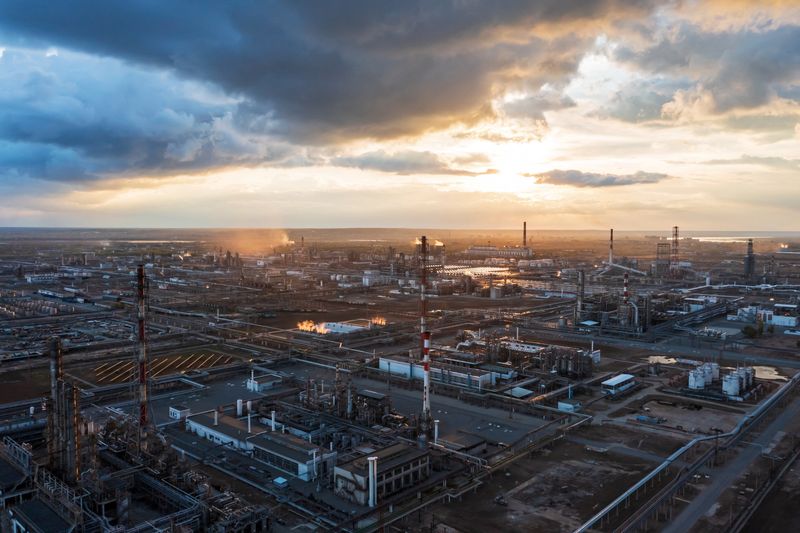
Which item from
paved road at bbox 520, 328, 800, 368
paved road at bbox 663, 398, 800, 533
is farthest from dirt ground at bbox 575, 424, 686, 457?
paved road at bbox 520, 328, 800, 368

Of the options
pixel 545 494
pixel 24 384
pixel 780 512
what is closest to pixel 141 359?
pixel 24 384

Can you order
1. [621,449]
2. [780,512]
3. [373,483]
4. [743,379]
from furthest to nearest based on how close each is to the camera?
[743,379], [621,449], [373,483], [780,512]

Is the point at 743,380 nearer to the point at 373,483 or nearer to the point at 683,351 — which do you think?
the point at 683,351

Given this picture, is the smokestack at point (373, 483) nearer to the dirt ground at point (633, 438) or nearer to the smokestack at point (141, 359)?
the smokestack at point (141, 359)

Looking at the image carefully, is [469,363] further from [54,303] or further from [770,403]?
[54,303]

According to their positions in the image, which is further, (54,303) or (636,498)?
(54,303)

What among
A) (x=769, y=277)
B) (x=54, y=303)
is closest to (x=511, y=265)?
(x=769, y=277)
